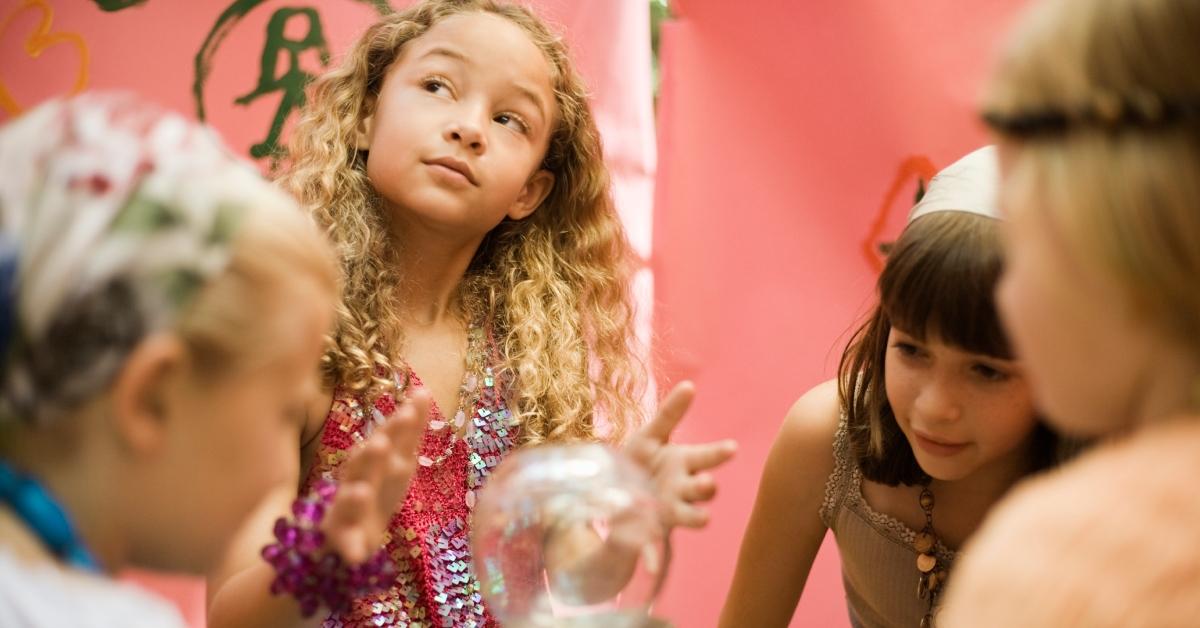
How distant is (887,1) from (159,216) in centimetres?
143

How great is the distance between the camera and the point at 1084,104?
2.51 ft

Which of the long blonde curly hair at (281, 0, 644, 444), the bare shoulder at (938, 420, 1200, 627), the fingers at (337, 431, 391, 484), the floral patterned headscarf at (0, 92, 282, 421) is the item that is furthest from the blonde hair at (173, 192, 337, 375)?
the long blonde curly hair at (281, 0, 644, 444)

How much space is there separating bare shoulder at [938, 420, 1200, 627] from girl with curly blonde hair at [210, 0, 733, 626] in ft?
2.77

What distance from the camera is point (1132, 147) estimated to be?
0.76 meters

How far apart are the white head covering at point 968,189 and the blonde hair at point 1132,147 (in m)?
0.47

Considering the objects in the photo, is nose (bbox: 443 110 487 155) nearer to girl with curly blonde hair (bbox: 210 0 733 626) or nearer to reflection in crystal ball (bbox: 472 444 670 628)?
girl with curly blonde hair (bbox: 210 0 733 626)

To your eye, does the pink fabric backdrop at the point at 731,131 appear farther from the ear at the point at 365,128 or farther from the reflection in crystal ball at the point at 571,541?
the reflection in crystal ball at the point at 571,541

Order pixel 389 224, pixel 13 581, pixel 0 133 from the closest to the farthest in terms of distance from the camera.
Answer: pixel 13 581
pixel 0 133
pixel 389 224

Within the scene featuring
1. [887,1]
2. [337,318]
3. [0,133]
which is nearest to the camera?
[0,133]

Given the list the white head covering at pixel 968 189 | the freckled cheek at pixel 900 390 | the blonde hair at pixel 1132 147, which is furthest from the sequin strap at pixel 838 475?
the blonde hair at pixel 1132 147

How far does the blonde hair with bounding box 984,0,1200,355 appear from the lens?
2.45 ft

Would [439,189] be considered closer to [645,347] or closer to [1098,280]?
[645,347]

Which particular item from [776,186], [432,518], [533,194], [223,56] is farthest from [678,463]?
[223,56]

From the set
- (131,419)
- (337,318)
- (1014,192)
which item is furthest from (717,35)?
(131,419)
